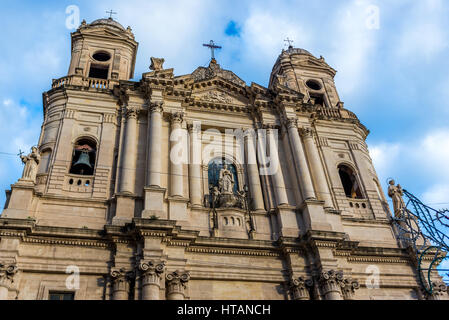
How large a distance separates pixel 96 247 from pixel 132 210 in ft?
6.16

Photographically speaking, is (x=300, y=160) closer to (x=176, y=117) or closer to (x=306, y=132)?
(x=306, y=132)

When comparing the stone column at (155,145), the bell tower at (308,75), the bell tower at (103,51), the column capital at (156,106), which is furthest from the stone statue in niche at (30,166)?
the bell tower at (308,75)

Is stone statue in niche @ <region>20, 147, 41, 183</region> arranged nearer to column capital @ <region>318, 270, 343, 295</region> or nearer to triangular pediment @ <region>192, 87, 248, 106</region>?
triangular pediment @ <region>192, 87, 248, 106</region>

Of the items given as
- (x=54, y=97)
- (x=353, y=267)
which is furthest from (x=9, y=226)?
(x=353, y=267)

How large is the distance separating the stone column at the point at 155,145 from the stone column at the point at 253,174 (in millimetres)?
4118

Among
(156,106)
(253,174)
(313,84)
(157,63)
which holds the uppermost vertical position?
(313,84)

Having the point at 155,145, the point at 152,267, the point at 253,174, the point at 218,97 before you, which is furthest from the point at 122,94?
the point at 152,267

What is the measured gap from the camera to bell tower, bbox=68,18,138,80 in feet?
75.9

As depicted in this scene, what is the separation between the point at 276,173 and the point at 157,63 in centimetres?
816

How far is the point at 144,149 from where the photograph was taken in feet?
60.5

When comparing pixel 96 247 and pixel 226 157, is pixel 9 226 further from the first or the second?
pixel 226 157

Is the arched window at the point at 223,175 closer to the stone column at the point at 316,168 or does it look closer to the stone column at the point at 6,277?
the stone column at the point at 316,168

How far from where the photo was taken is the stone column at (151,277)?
13219mm

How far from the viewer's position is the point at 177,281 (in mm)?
13992
